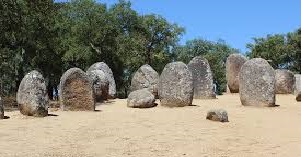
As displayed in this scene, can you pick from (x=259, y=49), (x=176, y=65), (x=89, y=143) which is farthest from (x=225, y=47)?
(x=89, y=143)

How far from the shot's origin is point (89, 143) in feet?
33.8

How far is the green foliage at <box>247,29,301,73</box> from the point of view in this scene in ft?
149

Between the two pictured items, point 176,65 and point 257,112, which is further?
point 176,65

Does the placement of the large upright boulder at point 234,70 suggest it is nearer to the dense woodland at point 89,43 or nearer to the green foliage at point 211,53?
the dense woodland at point 89,43

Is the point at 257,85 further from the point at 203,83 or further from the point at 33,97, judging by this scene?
the point at 33,97

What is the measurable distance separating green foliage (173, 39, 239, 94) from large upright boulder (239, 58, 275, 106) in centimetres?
2792

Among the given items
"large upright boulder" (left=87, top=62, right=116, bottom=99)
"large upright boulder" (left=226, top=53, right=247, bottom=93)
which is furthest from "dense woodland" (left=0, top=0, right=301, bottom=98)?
"large upright boulder" (left=226, top=53, right=247, bottom=93)

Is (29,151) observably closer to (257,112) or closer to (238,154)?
(238,154)

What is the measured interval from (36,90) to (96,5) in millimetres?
22751

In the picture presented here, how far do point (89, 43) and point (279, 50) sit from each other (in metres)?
20.2

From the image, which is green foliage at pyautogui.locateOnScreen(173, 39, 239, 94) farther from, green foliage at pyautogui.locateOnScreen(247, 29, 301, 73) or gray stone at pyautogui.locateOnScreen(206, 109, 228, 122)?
gray stone at pyautogui.locateOnScreen(206, 109, 228, 122)

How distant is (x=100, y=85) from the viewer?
22.1m

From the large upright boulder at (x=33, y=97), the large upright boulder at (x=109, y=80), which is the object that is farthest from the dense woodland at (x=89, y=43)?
the large upright boulder at (x=33, y=97)

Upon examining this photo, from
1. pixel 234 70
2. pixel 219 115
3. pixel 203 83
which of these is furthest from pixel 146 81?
pixel 219 115
